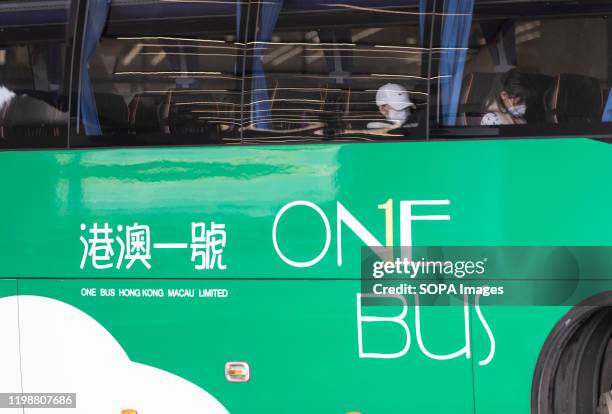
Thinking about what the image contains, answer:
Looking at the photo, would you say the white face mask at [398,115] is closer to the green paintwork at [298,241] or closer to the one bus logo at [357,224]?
the green paintwork at [298,241]

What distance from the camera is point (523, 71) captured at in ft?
20.5

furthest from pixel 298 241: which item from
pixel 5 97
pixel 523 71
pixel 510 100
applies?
pixel 5 97

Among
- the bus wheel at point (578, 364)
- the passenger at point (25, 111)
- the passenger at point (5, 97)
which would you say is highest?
the passenger at point (5, 97)

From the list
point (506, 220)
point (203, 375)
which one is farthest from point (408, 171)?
point (203, 375)

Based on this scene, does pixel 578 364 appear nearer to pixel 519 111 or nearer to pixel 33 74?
pixel 519 111

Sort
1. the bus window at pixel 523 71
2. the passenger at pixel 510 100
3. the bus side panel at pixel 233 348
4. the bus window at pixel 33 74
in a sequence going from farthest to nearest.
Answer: the bus window at pixel 33 74
the bus side panel at pixel 233 348
the passenger at pixel 510 100
the bus window at pixel 523 71

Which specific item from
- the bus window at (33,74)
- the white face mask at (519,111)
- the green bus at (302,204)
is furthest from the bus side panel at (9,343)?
the white face mask at (519,111)

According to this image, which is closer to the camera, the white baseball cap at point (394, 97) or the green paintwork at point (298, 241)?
the green paintwork at point (298, 241)

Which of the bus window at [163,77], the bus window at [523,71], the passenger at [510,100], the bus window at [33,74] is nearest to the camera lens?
the bus window at [523,71]

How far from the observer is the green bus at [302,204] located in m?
6.15

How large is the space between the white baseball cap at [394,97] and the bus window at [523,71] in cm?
20

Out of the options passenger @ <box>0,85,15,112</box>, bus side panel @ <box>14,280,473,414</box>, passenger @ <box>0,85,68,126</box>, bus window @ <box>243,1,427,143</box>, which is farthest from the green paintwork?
passenger @ <box>0,85,15,112</box>

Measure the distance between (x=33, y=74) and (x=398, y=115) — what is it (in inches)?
106

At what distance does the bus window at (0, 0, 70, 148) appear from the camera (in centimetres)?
710
